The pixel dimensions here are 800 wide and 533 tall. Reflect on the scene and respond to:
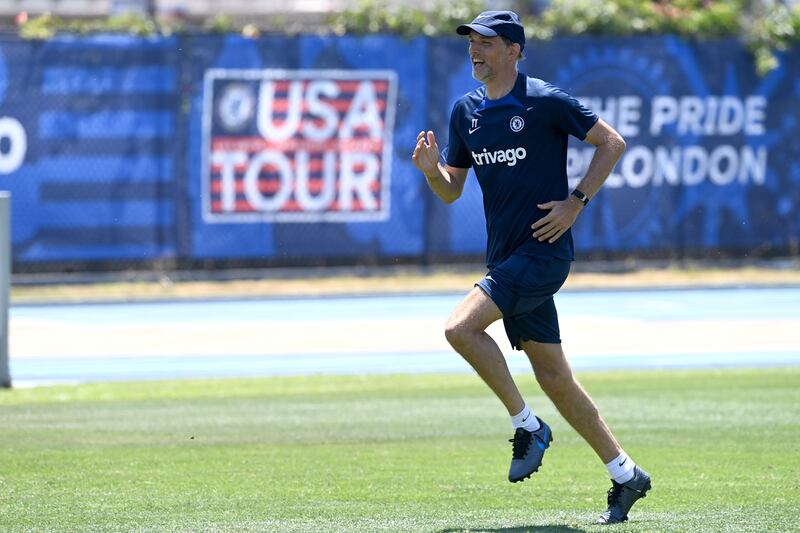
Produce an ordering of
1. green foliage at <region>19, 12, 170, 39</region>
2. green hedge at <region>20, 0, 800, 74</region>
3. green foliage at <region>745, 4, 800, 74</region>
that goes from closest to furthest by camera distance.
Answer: green foliage at <region>19, 12, 170, 39</region> < green hedge at <region>20, 0, 800, 74</region> < green foliage at <region>745, 4, 800, 74</region>

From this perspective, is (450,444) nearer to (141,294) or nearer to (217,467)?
(217,467)

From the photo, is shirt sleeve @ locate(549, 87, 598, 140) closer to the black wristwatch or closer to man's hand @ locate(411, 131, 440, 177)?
the black wristwatch

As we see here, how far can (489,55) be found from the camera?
6.52m

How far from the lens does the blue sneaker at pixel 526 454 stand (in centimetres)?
629

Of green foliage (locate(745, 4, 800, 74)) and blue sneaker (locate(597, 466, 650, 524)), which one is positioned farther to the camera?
green foliage (locate(745, 4, 800, 74))

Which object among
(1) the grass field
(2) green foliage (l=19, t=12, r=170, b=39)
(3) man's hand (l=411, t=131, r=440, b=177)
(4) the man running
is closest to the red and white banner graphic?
(2) green foliage (l=19, t=12, r=170, b=39)

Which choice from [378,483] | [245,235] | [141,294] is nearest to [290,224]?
[245,235]

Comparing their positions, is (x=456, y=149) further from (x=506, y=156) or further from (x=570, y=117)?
(x=570, y=117)

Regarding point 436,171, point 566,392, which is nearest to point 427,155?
point 436,171

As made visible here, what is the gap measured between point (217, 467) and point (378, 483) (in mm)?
1041

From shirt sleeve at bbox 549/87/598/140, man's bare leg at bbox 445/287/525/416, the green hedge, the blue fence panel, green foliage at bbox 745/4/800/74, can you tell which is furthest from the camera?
green foliage at bbox 745/4/800/74

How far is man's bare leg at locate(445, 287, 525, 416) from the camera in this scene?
6250 mm

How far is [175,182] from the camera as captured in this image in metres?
20.5

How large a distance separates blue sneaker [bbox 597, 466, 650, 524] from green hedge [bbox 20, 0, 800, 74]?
1520cm
